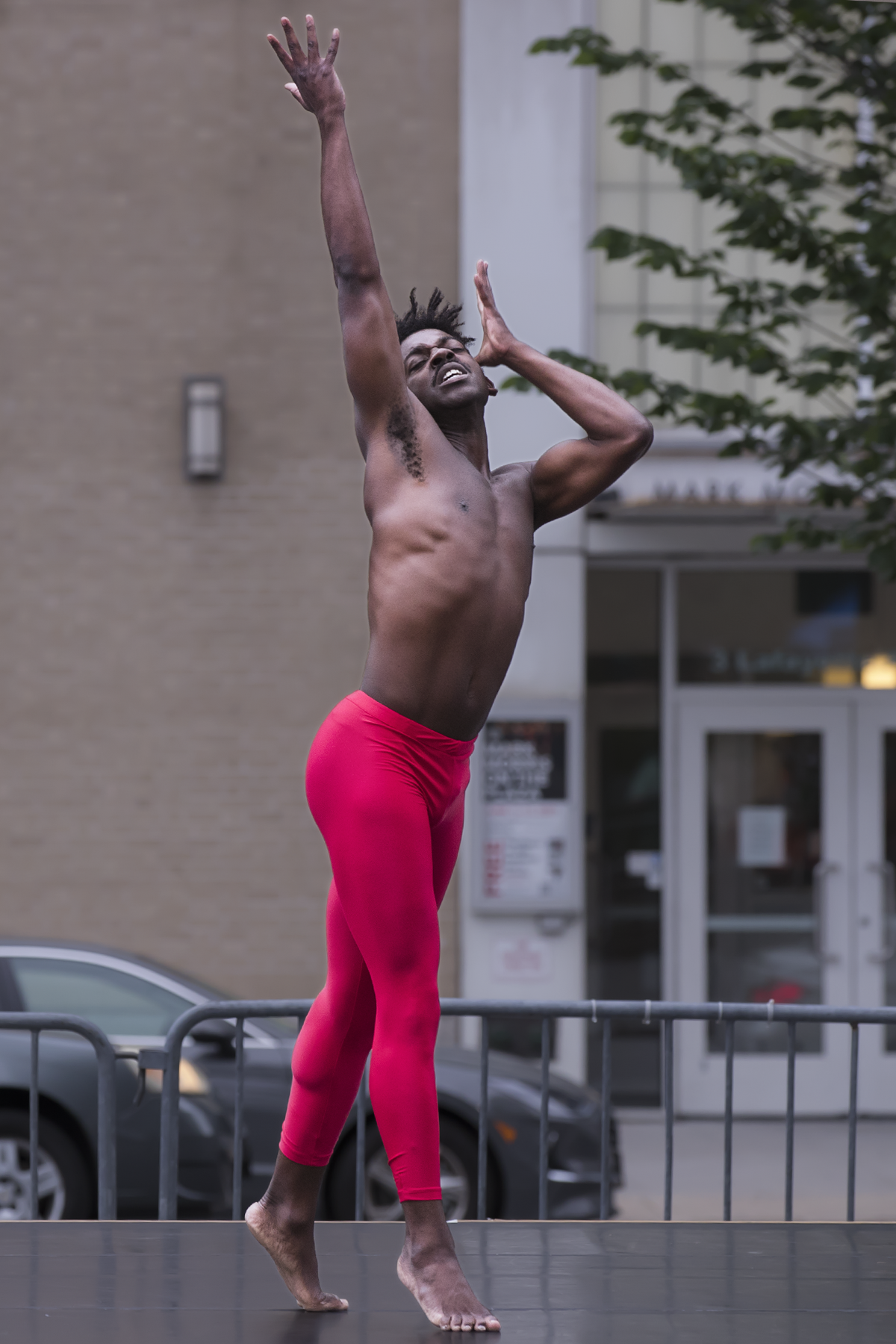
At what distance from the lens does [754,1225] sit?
4.30 metres

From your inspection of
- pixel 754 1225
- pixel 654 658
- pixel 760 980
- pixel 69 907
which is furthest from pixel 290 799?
pixel 754 1225

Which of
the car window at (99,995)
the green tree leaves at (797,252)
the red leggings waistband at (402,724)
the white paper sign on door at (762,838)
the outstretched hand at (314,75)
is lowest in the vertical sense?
the car window at (99,995)

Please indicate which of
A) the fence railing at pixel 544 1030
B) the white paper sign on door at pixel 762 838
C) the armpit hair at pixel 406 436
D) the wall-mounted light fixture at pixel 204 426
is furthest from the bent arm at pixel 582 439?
the white paper sign on door at pixel 762 838

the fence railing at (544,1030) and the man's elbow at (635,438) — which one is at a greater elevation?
the man's elbow at (635,438)

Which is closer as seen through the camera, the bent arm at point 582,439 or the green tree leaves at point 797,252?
the bent arm at point 582,439

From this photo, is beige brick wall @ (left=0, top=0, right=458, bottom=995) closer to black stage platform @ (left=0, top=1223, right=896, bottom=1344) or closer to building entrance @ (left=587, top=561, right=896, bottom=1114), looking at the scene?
building entrance @ (left=587, top=561, right=896, bottom=1114)

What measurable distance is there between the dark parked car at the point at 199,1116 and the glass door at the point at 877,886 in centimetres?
439

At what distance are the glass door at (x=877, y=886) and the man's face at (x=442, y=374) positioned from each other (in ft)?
29.2

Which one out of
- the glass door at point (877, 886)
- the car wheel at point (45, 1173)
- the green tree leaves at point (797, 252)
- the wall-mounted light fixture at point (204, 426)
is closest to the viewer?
the green tree leaves at point (797, 252)

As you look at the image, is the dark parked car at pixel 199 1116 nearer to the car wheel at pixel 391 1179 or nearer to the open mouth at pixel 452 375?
the car wheel at pixel 391 1179

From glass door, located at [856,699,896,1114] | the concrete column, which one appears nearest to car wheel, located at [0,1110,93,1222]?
the concrete column

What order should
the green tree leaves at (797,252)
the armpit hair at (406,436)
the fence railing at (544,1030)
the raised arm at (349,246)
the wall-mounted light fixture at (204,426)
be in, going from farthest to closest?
1. the wall-mounted light fixture at (204,426)
2. the green tree leaves at (797,252)
3. the fence railing at (544,1030)
4. the armpit hair at (406,436)
5. the raised arm at (349,246)

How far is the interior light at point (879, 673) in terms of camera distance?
38.9 feet

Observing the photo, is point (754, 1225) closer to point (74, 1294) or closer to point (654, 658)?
point (74, 1294)
